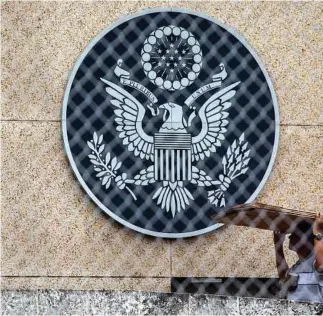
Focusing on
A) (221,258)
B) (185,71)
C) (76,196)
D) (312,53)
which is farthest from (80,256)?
(312,53)

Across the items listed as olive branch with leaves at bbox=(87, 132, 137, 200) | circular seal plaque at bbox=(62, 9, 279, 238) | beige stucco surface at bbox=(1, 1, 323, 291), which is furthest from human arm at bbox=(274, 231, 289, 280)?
olive branch with leaves at bbox=(87, 132, 137, 200)

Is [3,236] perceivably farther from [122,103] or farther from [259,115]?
[259,115]

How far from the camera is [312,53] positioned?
573 cm

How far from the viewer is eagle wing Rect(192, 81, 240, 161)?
561 cm

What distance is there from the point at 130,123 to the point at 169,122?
205mm

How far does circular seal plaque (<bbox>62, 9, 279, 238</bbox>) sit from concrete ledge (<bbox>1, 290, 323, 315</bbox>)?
1.98m

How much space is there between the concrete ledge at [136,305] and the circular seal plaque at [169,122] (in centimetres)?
198

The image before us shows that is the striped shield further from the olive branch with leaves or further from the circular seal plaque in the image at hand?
the olive branch with leaves

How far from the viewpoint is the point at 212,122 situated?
222 inches

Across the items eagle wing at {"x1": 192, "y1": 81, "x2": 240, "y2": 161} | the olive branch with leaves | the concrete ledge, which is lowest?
the concrete ledge

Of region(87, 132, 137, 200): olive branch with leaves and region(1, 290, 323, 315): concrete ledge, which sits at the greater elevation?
region(87, 132, 137, 200): olive branch with leaves

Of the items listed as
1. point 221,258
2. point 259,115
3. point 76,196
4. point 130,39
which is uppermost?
point 130,39

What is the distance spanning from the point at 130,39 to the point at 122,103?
1.12ft

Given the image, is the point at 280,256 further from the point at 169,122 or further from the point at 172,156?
the point at 169,122
